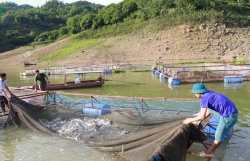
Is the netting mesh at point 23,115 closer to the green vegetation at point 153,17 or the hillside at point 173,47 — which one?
the hillside at point 173,47

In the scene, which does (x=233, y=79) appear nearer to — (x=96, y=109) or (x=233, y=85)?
(x=233, y=85)

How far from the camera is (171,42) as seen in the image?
153ft

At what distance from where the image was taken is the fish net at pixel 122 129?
18.7 ft

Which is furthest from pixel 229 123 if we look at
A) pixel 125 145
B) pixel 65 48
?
pixel 65 48

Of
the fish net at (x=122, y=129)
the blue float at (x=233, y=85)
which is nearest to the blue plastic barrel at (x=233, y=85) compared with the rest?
the blue float at (x=233, y=85)

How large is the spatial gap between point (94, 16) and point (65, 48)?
42.2 feet

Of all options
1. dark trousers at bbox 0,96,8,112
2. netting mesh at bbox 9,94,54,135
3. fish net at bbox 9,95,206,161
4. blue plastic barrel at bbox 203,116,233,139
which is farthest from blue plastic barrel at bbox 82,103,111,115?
blue plastic barrel at bbox 203,116,233,139

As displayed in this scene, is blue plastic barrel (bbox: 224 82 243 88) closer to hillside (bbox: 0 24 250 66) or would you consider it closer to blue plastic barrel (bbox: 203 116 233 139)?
blue plastic barrel (bbox: 203 116 233 139)

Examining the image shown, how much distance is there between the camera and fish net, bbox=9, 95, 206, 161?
5.71 m

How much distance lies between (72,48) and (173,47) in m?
23.0

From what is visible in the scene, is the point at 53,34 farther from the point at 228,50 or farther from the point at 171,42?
the point at 228,50

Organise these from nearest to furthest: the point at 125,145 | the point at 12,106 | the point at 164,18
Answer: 1. the point at 125,145
2. the point at 12,106
3. the point at 164,18

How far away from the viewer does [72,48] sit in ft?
191

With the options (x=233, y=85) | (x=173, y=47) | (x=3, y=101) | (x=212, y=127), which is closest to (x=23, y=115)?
(x=3, y=101)
